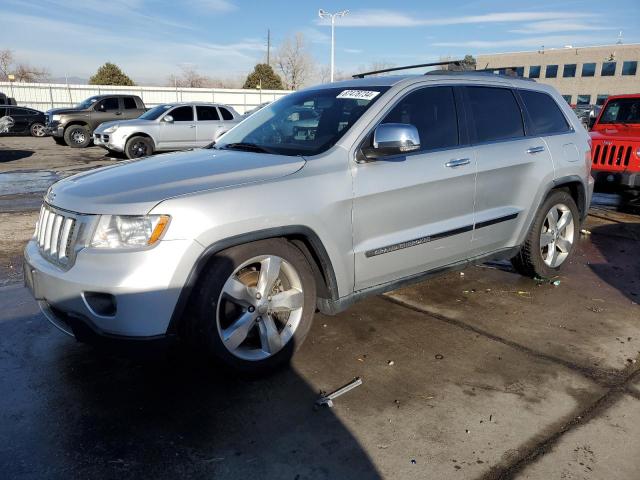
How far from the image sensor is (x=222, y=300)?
2.95 m

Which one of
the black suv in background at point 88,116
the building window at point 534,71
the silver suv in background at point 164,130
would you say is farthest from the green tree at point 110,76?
the building window at point 534,71

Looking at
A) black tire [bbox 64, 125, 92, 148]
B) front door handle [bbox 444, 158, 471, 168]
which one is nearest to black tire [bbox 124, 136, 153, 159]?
black tire [bbox 64, 125, 92, 148]

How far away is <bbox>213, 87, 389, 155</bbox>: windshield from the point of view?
3.53 metres

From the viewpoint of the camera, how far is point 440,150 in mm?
3838

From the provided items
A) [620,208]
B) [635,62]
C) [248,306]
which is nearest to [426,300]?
[248,306]

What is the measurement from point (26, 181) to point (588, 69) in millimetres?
64103

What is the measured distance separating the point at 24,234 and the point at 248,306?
494cm

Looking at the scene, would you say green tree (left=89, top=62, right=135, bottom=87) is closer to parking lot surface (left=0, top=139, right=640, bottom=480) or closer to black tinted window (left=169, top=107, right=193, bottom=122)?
black tinted window (left=169, top=107, right=193, bottom=122)

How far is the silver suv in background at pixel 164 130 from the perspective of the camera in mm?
14000

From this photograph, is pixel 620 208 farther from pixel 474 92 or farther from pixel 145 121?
pixel 145 121

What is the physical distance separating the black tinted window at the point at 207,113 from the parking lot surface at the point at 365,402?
1111cm

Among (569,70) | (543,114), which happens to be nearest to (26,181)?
(543,114)

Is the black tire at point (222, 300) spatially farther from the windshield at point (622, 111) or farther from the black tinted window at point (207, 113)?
the black tinted window at point (207, 113)

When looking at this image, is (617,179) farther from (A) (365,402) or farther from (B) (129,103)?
(B) (129,103)
